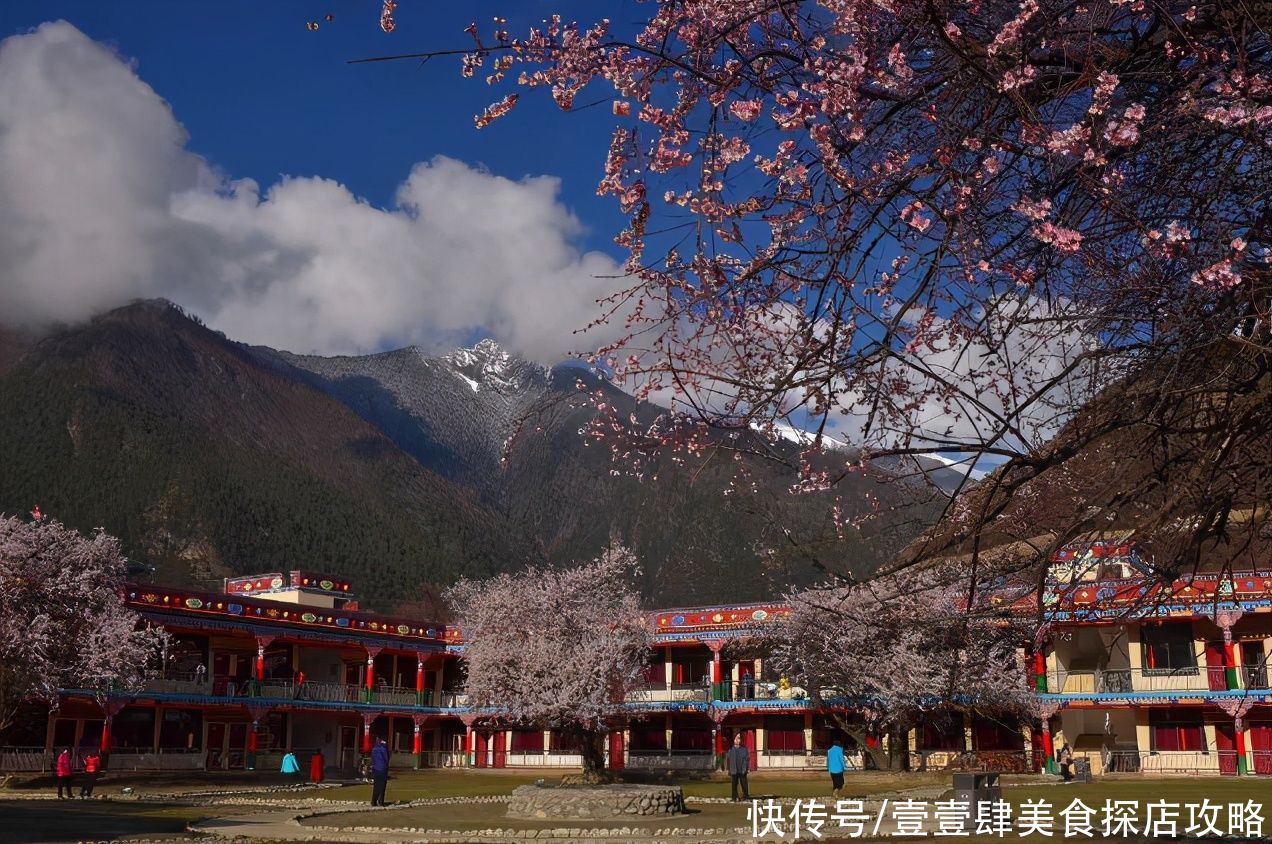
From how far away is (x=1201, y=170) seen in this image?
5832 mm

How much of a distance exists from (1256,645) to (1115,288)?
41.2 m

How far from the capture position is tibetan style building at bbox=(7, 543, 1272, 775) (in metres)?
40.2

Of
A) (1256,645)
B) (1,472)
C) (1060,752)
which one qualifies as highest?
(1,472)

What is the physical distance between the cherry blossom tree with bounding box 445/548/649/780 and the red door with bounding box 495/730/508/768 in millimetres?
14555

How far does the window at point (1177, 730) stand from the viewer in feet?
135

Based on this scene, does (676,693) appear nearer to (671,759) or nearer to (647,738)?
(671,759)

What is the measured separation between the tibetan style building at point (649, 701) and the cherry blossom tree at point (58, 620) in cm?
332

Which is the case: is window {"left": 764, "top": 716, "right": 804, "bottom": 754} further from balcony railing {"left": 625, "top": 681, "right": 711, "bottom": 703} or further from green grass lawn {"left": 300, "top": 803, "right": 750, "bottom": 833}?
green grass lawn {"left": 300, "top": 803, "right": 750, "bottom": 833}

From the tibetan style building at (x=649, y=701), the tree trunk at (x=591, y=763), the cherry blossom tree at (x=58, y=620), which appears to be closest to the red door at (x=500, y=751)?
the tibetan style building at (x=649, y=701)

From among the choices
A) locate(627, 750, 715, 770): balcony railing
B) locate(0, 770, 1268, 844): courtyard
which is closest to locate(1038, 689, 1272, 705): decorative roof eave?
locate(0, 770, 1268, 844): courtyard

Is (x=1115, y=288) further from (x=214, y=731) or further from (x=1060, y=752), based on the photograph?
(x=214, y=731)

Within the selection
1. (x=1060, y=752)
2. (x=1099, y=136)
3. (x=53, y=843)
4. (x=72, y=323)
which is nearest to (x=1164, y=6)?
(x=1099, y=136)

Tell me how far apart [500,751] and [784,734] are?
13.6m

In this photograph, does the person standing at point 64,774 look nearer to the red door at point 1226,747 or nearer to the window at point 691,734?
the window at point 691,734
